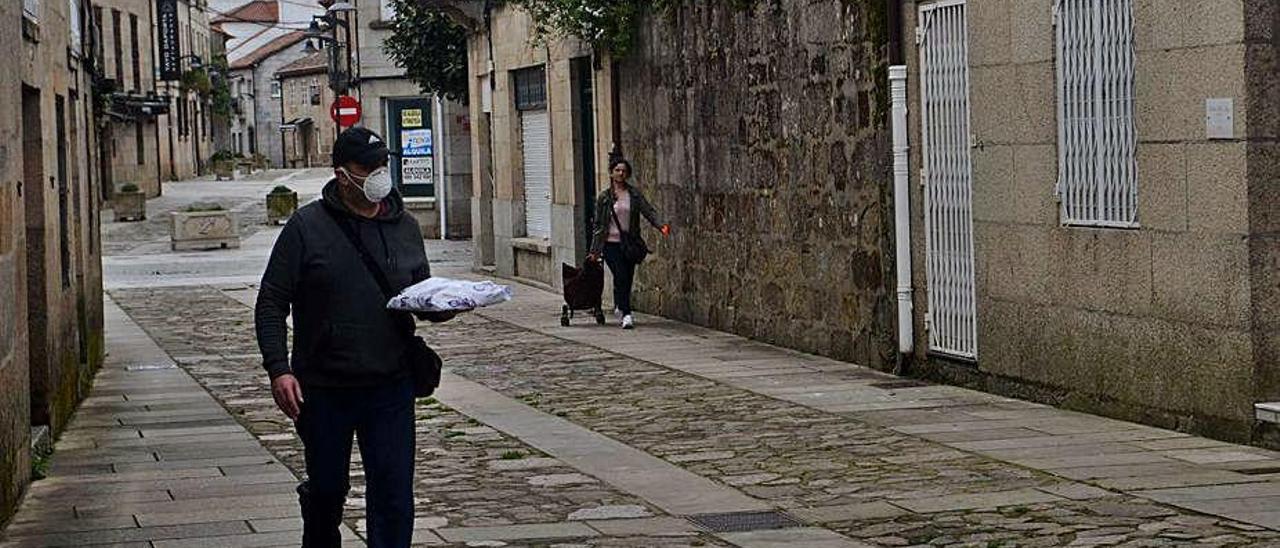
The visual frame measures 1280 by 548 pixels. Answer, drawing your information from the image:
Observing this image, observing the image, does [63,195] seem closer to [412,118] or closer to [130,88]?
[412,118]

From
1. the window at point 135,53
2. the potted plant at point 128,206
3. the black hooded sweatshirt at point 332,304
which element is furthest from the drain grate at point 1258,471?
the window at point 135,53

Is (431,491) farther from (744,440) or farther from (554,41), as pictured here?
(554,41)

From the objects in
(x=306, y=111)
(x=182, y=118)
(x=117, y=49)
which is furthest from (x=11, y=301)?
(x=306, y=111)

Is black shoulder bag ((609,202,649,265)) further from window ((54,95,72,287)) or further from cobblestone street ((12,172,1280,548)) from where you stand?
window ((54,95,72,287))

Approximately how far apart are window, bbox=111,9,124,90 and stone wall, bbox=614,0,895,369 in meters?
45.2

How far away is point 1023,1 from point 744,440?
3234 millimetres

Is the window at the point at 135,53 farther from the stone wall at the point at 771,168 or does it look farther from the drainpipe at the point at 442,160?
the stone wall at the point at 771,168

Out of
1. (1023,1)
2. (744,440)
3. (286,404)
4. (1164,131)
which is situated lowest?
(744,440)

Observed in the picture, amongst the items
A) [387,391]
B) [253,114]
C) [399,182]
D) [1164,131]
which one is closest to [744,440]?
[1164,131]

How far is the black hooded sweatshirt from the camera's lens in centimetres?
738

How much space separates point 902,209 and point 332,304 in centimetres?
832

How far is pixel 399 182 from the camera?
40688 mm

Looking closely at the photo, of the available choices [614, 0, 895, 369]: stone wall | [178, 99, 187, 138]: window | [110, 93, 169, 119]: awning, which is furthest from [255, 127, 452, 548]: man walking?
[178, 99, 187, 138]: window

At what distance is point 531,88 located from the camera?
27.0 meters
